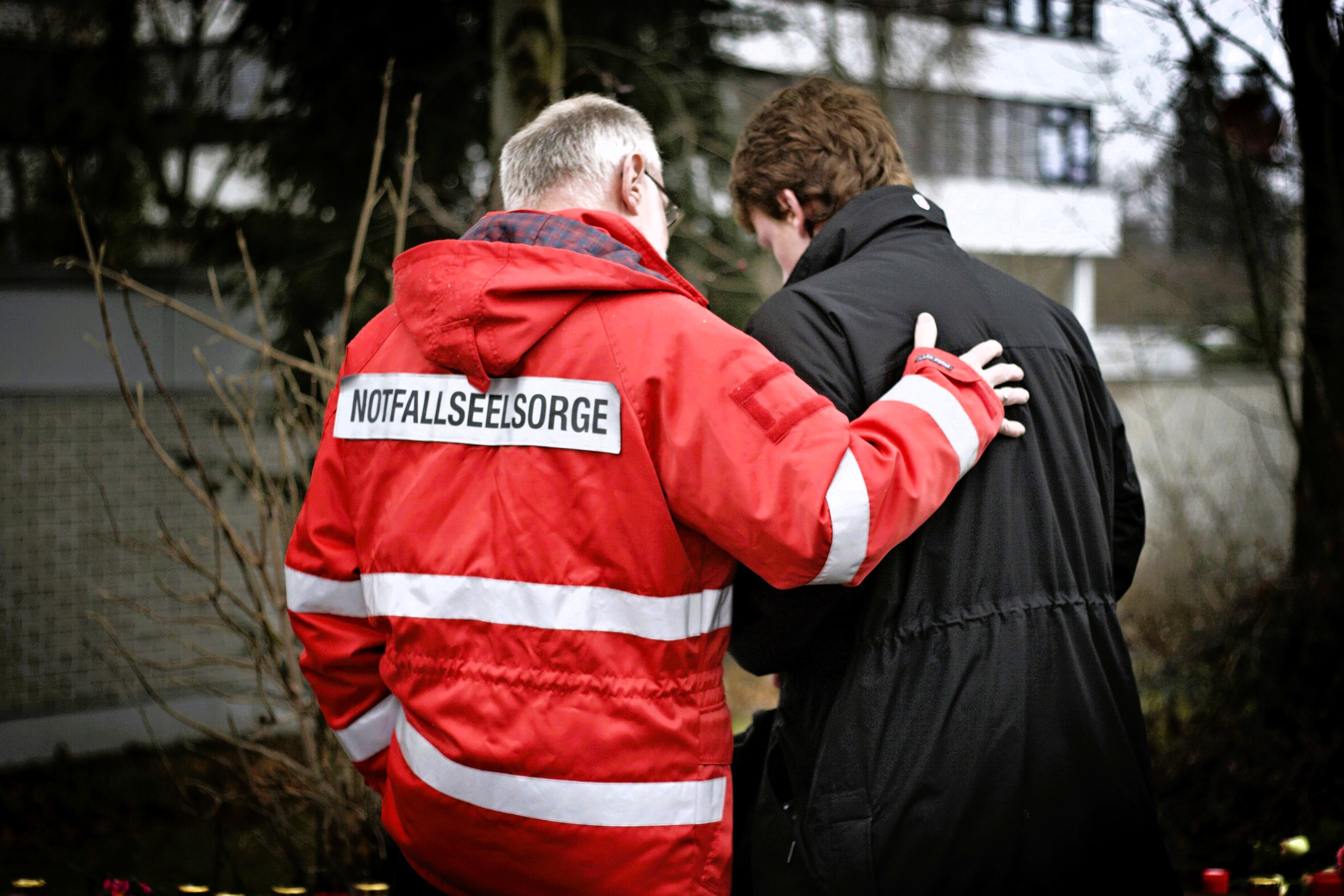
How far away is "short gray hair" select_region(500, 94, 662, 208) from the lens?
1.86 meters

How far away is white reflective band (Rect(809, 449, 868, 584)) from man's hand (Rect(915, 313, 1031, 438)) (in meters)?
0.32

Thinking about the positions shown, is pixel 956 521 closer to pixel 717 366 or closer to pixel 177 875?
pixel 717 366

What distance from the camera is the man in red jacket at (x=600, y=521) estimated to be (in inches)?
61.1

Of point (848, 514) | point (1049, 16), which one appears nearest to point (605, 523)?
point (848, 514)

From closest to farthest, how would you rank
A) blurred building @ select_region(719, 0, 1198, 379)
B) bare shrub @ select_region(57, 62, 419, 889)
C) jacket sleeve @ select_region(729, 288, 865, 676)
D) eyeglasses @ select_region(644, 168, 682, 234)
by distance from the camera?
jacket sleeve @ select_region(729, 288, 865, 676) → eyeglasses @ select_region(644, 168, 682, 234) → bare shrub @ select_region(57, 62, 419, 889) → blurred building @ select_region(719, 0, 1198, 379)

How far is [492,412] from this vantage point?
168 cm

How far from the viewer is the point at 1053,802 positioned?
1.74m

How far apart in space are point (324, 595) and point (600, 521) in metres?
0.66

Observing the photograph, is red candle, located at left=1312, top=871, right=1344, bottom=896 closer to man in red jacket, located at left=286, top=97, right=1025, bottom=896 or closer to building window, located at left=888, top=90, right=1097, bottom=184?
man in red jacket, located at left=286, top=97, right=1025, bottom=896

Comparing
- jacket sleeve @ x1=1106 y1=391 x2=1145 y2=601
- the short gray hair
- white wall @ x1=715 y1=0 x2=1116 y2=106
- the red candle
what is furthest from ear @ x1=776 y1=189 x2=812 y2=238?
white wall @ x1=715 y1=0 x2=1116 y2=106

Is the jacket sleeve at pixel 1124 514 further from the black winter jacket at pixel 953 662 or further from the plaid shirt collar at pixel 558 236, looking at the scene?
the plaid shirt collar at pixel 558 236

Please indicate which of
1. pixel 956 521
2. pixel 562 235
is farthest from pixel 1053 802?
pixel 562 235

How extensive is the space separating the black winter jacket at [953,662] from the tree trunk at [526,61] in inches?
139

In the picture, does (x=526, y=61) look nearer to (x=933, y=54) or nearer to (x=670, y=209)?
(x=670, y=209)
